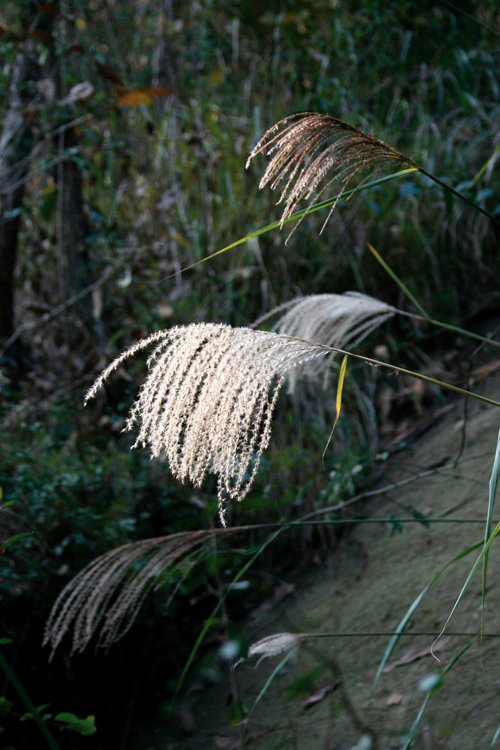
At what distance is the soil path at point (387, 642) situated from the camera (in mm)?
1938

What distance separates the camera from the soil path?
6.36 ft

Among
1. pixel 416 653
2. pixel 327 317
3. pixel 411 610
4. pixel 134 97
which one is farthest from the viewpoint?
pixel 134 97

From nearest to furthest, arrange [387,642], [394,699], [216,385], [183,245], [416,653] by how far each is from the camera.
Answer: [216,385], [394,699], [416,653], [387,642], [183,245]

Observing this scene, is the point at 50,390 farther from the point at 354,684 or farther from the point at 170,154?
the point at 354,684

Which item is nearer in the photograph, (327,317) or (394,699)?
(327,317)

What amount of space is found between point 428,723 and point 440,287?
2.95 m

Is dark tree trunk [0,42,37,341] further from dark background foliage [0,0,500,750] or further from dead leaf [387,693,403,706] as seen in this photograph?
dead leaf [387,693,403,706]

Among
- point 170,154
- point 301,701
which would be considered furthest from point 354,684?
point 170,154

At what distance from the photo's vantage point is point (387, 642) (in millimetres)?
2482

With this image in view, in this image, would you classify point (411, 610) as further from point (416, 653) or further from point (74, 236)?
point (74, 236)

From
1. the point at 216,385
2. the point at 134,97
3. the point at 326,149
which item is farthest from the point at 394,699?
the point at 134,97

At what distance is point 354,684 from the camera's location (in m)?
2.28

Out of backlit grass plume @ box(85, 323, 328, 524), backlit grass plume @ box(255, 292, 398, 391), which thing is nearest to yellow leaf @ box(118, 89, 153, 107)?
backlit grass plume @ box(255, 292, 398, 391)

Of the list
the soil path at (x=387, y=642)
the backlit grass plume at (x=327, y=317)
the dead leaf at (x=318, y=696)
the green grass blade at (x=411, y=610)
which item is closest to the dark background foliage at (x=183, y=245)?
the soil path at (x=387, y=642)
